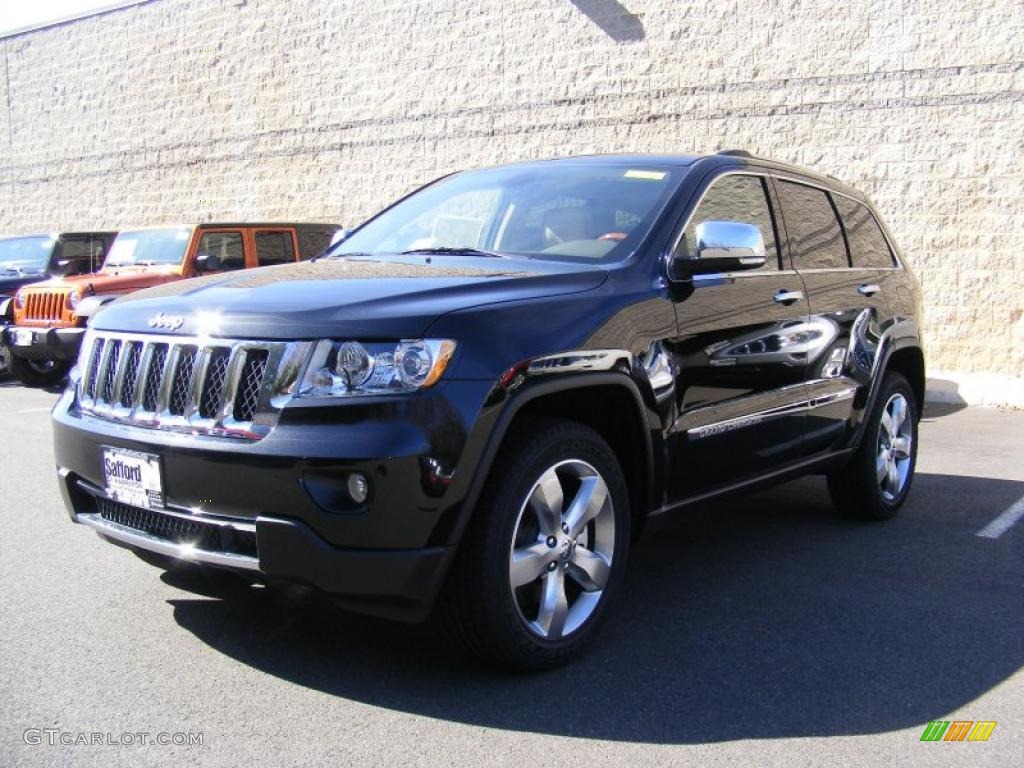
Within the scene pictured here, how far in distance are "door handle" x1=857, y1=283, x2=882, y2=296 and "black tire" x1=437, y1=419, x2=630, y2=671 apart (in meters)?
2.33

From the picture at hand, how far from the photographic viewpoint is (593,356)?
148 inches

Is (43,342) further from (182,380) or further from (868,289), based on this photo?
(868,289)

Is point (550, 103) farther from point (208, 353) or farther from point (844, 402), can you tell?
point (208, 353)

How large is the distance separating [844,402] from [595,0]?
9917 millimetres

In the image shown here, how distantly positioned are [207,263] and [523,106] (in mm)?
5614

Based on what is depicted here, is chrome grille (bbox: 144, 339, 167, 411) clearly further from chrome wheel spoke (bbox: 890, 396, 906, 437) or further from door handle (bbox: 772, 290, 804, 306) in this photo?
chrome wheel spoke (bbox: 890, 396, 906, 437)

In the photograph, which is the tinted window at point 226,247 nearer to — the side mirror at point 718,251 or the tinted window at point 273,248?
the tinted window at point 273,248

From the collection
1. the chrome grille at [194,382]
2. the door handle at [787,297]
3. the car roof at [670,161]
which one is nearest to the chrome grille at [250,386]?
the chrome grille at [194,382]

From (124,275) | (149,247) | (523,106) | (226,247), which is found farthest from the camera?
(523,106)

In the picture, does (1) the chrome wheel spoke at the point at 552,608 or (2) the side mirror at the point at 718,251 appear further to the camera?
(2) the side mirror at the point at 718,251

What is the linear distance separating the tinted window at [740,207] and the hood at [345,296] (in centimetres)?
78

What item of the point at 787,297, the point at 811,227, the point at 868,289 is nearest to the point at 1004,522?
the point at 868,289

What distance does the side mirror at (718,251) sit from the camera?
4219 millimetres

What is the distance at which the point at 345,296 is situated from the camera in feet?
11.7
